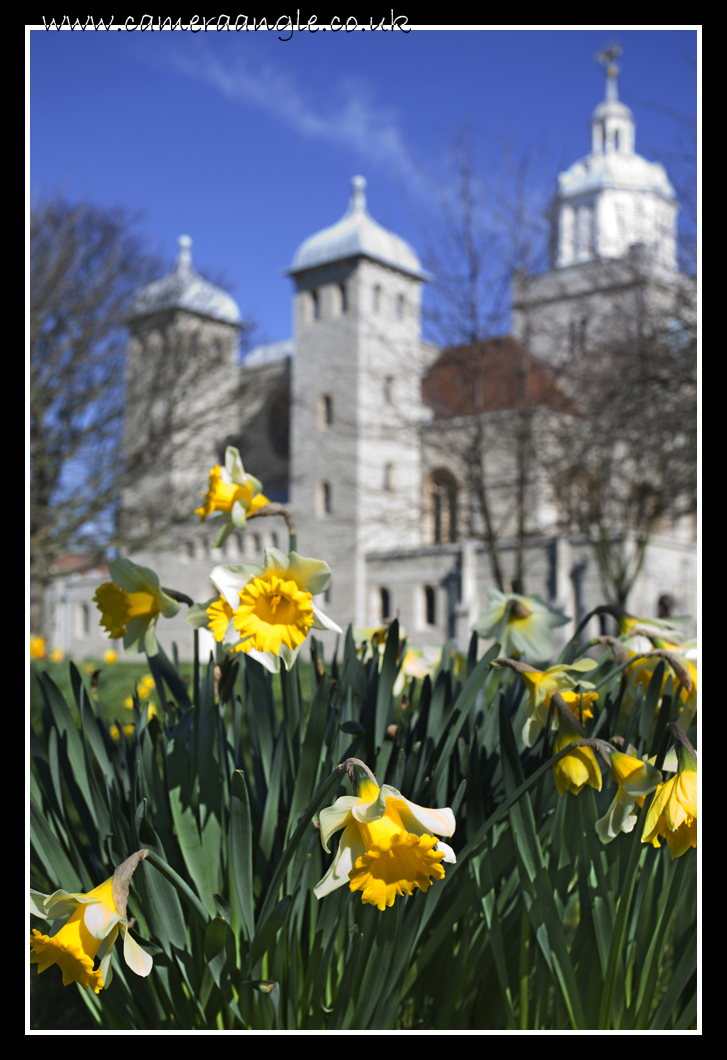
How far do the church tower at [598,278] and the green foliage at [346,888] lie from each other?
926cm

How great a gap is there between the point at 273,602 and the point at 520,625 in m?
0.84

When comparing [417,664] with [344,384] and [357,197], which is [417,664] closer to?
[344,384]

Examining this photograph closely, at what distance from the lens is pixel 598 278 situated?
1317cm

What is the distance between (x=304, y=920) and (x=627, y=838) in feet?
2.09

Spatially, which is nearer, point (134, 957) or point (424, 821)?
point (424, 821)

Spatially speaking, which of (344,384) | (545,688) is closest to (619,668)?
(545,688)

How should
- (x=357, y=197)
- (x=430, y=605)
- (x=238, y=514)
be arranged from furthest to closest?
(x=357, y=197) < (x=430, y=605) < (x=238, y=514)

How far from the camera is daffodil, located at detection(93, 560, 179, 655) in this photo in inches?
69.2

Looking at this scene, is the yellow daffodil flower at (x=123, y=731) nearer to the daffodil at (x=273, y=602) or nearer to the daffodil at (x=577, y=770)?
the daffodil at (x=273, y=602)

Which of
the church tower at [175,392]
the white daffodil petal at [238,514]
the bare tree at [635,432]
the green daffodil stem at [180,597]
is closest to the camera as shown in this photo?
the green daffodil stem at [180,597]

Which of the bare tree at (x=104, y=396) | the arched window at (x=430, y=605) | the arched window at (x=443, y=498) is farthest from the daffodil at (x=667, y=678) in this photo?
the arched window at (x=430, y=605)

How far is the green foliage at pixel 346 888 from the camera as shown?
1.56 m
